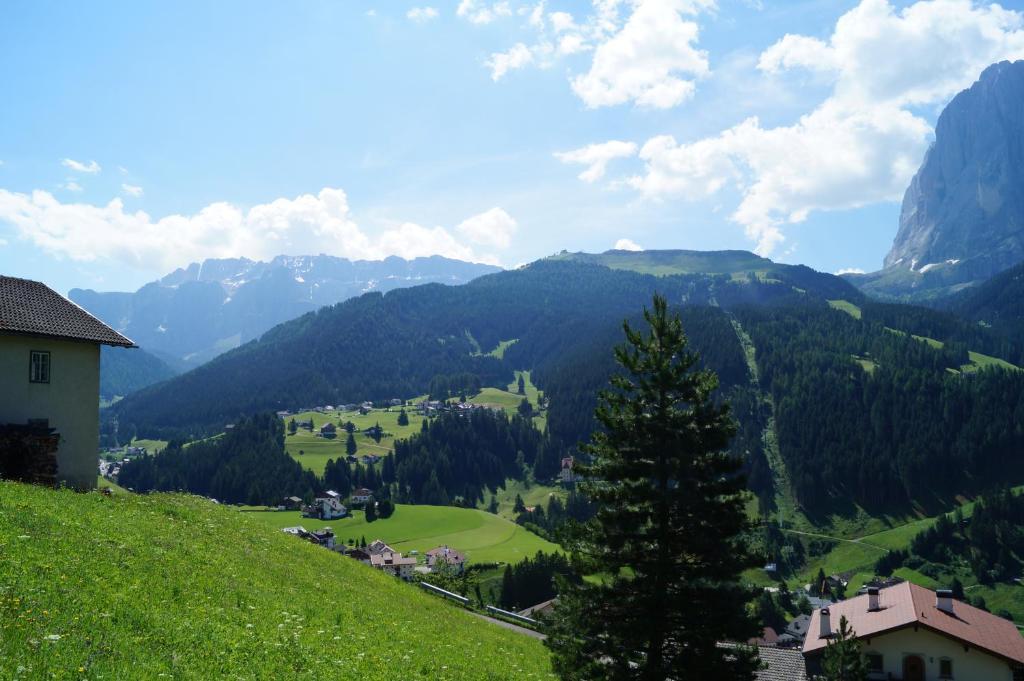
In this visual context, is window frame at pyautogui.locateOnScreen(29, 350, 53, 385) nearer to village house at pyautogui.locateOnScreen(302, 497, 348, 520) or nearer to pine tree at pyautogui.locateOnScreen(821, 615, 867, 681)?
pine tree at pyautogui.locateOnScreen(821, 615, 867, 681)

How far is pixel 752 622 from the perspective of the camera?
21000mm

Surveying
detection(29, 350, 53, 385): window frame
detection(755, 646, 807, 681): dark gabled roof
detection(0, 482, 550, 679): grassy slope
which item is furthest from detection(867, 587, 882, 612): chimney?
detection(29, 350, 53, 385): window frame

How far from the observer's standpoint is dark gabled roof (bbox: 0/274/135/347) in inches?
1155

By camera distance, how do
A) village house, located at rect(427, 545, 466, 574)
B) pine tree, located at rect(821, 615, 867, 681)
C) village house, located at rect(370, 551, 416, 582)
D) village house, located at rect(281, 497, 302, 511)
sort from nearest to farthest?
pine tree, located at rect(821, 615, 867, 681) < village house, located at rect(370, 551, 416, 582) < village house, located at rect(427, 545, 466, 574) < village house, located at rect(281, 497, 302, 511)

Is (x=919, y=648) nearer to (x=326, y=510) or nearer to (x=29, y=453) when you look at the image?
(x=29, y=453)

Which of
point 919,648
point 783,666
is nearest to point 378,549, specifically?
point 783,666

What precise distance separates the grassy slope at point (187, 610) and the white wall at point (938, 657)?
28.7m

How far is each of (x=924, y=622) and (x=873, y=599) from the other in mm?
5544

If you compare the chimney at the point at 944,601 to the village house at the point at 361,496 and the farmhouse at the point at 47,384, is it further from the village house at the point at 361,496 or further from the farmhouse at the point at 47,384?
the village house at the point at 361,496

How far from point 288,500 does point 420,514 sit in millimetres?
44280

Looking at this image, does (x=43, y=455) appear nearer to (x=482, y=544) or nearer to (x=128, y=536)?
(x=128, y=536)

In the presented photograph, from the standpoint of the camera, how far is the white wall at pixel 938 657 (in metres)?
42.7

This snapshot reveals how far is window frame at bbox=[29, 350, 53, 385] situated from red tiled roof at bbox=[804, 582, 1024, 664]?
44.2 m

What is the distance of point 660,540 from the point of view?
21.5 meters
